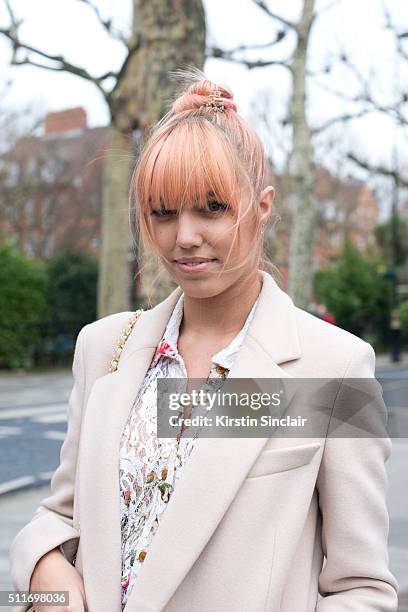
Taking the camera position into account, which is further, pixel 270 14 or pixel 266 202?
pixel 270 14

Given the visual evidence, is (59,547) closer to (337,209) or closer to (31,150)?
(31,150)

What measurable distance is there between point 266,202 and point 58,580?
0.86m

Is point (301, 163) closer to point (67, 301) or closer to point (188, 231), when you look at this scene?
point (67, 301)

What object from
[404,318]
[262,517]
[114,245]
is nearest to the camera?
[262,517]

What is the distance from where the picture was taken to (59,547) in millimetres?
1741

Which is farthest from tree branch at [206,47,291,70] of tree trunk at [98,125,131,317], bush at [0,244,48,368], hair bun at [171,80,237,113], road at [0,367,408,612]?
bush at [0,244,48,368]

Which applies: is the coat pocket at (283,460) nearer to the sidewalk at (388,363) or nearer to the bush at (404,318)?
the sidewalk at (388,363)

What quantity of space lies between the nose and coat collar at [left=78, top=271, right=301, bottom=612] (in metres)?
0.23

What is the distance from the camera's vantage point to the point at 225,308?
1.73 metres

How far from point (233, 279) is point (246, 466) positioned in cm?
37

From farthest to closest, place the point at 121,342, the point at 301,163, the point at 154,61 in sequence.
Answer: the point at 301,163, the point at 154,61, the point at 121,342

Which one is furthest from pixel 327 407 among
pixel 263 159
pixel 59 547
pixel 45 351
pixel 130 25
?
pixel 45 351

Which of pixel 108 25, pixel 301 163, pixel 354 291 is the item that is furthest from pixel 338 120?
pixel 354 291

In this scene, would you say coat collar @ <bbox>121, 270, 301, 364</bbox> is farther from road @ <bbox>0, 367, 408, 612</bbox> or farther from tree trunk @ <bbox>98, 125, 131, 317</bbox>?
tree trunk @ <bbox>98, 125, 131, 317</bbox>
